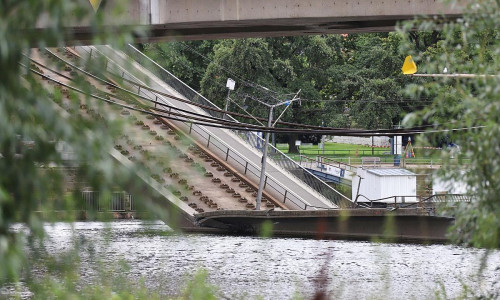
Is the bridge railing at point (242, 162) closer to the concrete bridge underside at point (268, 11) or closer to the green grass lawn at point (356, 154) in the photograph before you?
the green grass lawn at point (356, 154)

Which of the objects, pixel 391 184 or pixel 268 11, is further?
pixel 391 184

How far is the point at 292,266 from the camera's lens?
67.3 feet

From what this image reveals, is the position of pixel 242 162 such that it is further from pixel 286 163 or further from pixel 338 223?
pixel 338 223

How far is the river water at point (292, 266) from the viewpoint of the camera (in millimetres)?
16344

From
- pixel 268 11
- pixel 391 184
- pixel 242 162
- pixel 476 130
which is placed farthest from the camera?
pixel 242 162

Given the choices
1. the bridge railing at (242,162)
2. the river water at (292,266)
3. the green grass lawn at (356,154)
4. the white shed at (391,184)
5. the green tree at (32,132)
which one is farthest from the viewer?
the white shed at (391,184)

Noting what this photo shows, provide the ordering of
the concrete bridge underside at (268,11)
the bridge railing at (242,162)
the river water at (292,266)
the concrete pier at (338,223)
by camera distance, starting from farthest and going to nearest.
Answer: the bridge railing at (242,162)
the concrete pier at (338,223)
the concrete bridge underside at (268,11)
the river water at (292,266)

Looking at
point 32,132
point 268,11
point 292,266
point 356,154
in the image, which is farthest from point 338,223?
point 356,154

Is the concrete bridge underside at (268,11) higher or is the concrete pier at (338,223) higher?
the concrete bridge underside at (268,11)

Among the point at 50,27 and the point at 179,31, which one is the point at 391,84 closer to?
the point at 179,31

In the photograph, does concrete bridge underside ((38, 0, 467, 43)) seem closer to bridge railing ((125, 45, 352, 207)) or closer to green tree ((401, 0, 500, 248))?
green tree ((401, 0, 500, 248))

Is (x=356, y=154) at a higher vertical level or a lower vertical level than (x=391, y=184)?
higher

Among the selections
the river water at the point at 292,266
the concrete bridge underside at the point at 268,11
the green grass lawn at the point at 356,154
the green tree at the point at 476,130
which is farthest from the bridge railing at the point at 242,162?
the green tree at the point at 476,130

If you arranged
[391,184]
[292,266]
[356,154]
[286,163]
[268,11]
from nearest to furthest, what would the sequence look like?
[268,11] → [292,266] → [391,184] → [286,163] → [356,154]
